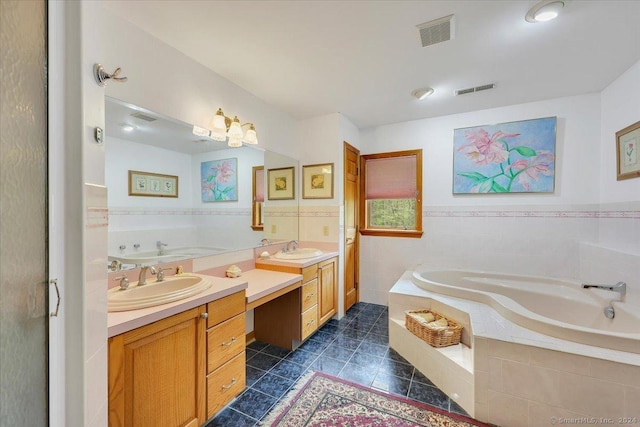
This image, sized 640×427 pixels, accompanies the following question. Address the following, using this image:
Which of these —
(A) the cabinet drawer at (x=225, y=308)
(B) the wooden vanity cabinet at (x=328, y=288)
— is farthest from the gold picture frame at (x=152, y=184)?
(B) the wooden vanity cabinet at (x=328, y=288)

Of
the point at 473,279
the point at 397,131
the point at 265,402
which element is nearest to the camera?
the point at 265,402

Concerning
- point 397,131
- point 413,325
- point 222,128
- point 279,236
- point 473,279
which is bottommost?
point 413,325

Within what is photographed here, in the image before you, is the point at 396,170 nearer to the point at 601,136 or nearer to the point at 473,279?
the point at 473,279

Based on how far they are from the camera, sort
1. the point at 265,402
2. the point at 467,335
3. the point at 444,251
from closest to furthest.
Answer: the point at 265,402
the point at 467,335
the point at 444,251

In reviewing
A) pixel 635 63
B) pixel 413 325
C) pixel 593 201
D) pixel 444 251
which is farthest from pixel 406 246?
pixel 635 63

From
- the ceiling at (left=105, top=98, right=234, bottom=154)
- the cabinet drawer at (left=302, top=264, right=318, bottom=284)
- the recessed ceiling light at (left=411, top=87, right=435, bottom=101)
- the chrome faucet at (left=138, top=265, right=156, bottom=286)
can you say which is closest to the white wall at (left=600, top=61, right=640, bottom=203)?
the recessed ceiling light at (left=411, top=87, right=435, bottom=101)

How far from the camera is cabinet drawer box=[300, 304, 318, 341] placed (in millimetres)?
2334

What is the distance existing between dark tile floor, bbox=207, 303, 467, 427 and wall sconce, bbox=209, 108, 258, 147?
1.90 meters

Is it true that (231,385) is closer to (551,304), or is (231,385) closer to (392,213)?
(392,213)

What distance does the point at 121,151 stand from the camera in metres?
1.58

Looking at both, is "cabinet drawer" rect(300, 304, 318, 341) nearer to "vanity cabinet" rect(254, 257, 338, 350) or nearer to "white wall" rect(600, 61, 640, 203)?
"vanity cabinet" rect(254, 257, 338, 350)

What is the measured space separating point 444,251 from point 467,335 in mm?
1339

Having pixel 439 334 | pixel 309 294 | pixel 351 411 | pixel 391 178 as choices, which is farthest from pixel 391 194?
pixel 351 411

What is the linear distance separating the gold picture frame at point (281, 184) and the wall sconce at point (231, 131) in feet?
1.68
